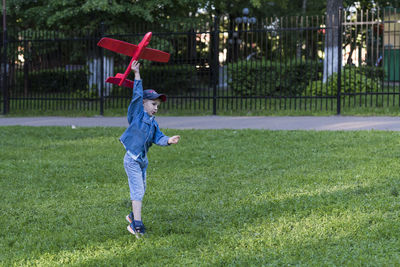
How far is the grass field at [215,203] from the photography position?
14.4ft

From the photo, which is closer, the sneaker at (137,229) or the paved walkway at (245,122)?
the sneaker at (137,229)

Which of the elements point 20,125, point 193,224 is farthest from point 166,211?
point 20,125

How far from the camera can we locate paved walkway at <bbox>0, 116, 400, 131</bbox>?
11133mm

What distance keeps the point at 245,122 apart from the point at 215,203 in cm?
651

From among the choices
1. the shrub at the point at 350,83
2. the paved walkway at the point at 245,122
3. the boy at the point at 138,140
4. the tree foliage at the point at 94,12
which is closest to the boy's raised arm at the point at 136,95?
the boy at the point at 138,140

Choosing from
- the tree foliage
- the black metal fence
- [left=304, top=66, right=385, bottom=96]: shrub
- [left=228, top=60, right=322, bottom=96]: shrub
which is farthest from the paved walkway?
the tree foliage

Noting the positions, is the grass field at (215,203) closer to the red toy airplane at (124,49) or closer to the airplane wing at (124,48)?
the red toy airplane at (124,49)

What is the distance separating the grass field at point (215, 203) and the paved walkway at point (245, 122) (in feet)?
4.42

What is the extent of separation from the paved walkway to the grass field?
1346 mm

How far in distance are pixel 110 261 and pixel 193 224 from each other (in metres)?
1.10

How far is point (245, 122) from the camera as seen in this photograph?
40.2 feet


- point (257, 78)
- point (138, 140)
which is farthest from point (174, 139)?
point (257, 78)

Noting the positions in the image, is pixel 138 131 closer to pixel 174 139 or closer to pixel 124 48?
pixel 174 139

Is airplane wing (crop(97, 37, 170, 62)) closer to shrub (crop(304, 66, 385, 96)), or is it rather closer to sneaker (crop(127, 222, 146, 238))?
sneaker (crop(127, 222, 146, 238))
